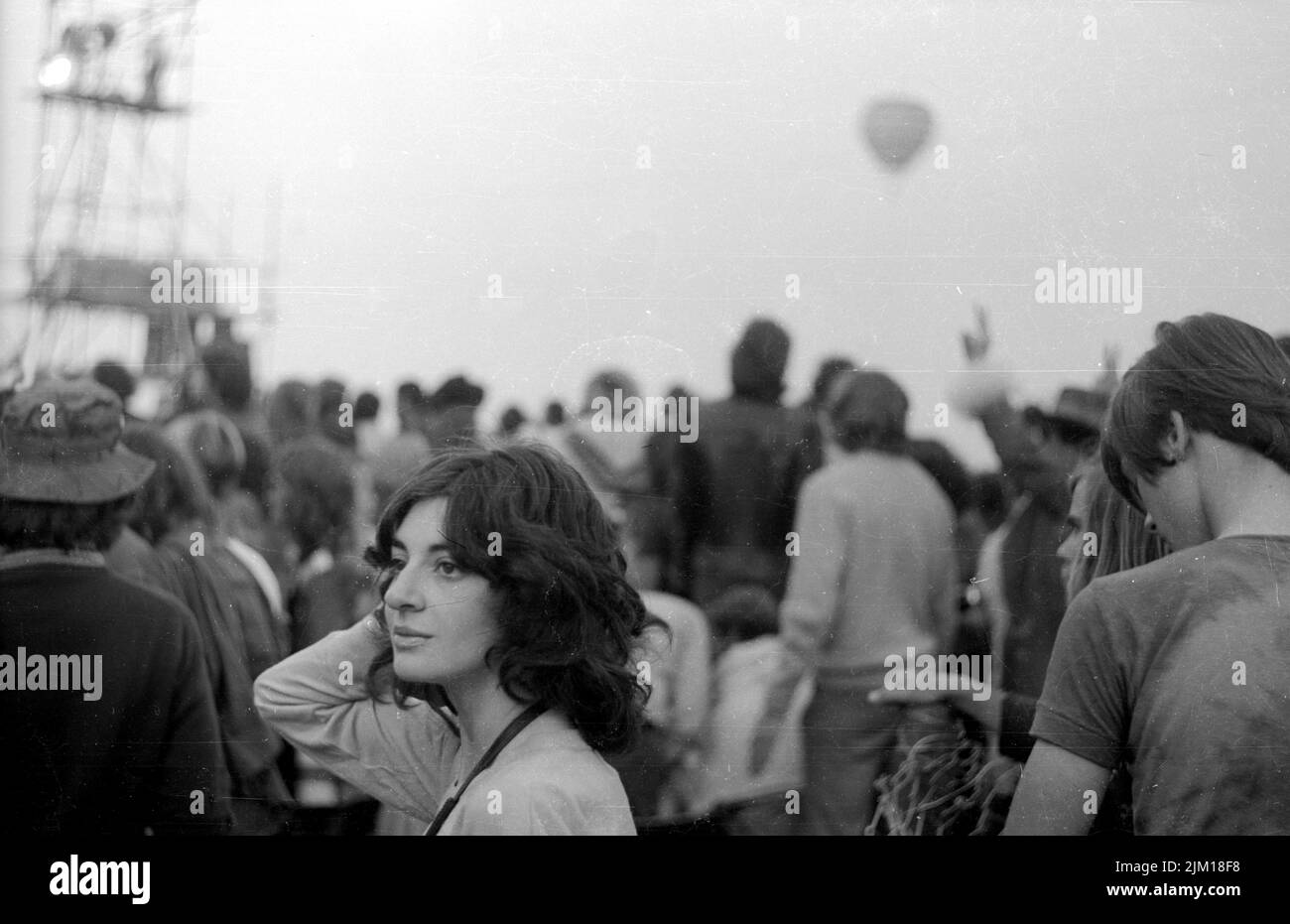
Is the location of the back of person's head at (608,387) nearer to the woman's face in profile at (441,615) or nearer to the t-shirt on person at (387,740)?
the woman's face in profile at (441,615)

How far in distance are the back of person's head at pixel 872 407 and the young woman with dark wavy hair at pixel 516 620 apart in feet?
1.63

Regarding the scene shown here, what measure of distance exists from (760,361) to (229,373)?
3.23ft

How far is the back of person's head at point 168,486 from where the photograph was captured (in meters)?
2.45

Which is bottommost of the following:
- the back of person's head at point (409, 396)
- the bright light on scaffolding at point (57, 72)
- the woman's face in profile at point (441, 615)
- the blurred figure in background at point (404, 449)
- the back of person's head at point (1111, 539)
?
the woman's face in profile at point (441, 615)

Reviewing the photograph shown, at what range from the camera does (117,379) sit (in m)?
2.45

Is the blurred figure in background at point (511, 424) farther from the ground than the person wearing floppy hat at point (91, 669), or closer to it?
farther from the ground

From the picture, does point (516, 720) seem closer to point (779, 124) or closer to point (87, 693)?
point (87, 693)

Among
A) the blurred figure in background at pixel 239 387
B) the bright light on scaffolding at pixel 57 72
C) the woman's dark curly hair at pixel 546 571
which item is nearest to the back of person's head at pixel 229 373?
the blurred figure in background at pixel 239 387

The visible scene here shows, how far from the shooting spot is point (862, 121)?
2.45 metres

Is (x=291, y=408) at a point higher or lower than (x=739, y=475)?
higher

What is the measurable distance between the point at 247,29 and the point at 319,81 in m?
0.17

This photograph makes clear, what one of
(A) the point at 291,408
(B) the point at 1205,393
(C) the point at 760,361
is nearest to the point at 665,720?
(C) the point at 760,361

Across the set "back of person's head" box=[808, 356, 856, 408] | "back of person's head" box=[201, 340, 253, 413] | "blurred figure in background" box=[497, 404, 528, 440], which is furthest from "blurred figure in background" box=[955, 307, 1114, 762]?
"back of person's head" box=[201, 340, 253, 413]

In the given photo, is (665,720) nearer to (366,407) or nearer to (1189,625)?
(366,407)
